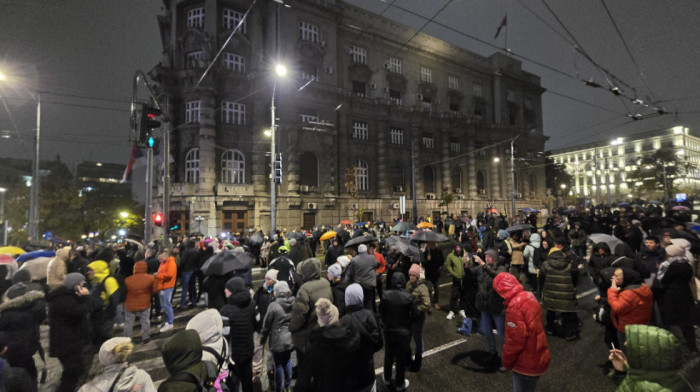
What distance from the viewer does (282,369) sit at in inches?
182

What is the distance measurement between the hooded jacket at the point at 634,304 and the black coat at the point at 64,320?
8.07 meters

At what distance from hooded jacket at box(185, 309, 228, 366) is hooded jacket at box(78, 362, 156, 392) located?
0.63m

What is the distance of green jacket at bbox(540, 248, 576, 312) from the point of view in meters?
5.87

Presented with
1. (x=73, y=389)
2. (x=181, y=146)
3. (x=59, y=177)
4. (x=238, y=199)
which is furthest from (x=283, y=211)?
Answer: (x=59, y=177)

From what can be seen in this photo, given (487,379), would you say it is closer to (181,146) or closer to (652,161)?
(181,146)

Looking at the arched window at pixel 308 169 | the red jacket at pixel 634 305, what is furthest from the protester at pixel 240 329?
the arched window at pixel 308 169

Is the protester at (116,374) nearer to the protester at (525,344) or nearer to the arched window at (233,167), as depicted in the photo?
the protester at (525,344)

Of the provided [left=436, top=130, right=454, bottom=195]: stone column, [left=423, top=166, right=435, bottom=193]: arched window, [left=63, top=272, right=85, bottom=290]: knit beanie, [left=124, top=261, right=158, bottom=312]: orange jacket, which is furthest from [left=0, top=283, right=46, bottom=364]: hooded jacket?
[left=436, top=130, right=454, bottom=195]: stone column

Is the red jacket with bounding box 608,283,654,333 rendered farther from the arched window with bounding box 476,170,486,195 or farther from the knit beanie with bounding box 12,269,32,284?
the arched window with bounding box 476,170,486,195

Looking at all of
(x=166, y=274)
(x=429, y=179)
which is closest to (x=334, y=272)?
(x=166, y=274)

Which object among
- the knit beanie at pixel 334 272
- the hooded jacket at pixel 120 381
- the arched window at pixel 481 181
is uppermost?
the arched window at pixel 481 181

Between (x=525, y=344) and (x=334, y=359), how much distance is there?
226 centimetres

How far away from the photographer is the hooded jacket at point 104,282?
19.2 ft

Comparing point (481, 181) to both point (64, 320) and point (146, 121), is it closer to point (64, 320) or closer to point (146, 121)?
point (146, 121)
